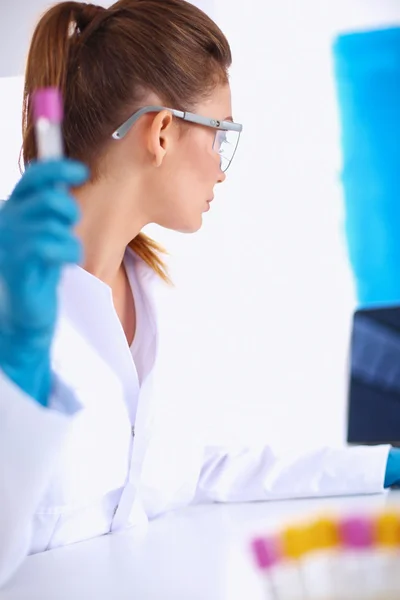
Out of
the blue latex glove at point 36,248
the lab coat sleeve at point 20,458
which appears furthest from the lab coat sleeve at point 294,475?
the blue latex glove at point 36,248

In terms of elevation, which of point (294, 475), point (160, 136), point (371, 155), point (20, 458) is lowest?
point (294, 475)

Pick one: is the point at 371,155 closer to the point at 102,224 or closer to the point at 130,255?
the point at 130,255

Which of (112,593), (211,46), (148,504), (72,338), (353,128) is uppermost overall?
(211,46)

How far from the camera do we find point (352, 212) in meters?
2.83

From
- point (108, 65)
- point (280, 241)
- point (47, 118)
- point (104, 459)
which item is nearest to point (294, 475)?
point (104, 459)

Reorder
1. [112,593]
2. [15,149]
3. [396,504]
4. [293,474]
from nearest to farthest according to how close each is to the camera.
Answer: [112,593]
[396,504]
[293,474]
[15,149]

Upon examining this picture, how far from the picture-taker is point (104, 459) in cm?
120

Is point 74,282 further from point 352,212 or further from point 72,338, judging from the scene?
point 352,212

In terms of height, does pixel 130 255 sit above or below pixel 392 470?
above

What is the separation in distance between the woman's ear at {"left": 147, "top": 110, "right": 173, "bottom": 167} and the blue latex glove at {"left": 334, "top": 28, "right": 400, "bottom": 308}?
1534 millimetres

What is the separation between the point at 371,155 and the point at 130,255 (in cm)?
149

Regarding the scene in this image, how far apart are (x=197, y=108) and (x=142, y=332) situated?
0.40 metres

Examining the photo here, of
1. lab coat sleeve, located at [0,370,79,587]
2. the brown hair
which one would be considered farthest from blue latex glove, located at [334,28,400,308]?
lab coat sleeve, located at [0,370,79,587]

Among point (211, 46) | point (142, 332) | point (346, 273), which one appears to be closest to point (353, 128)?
point (346, 273)
